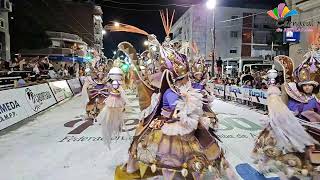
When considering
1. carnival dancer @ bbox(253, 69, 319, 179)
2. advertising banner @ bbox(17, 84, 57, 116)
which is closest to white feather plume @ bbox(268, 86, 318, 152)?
carnival dancer @ bbox(253, 69, 319, 179)

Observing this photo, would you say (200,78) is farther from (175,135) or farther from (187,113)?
(187,113)

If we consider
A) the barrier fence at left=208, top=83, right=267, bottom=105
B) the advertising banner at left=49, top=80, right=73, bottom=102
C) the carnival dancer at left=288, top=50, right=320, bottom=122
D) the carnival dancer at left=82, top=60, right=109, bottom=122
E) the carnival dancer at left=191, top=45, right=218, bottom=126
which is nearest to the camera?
the carnival dancer at left=288, top=50, right=320, bottom=122

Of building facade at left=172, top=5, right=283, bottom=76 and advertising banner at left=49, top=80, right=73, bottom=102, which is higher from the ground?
building facade at left=172, top=5, right=283, bottom=76

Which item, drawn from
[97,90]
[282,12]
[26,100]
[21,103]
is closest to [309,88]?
[97,90]

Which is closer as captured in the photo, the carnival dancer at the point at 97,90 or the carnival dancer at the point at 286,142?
the carnival dancer at the point at 286,142

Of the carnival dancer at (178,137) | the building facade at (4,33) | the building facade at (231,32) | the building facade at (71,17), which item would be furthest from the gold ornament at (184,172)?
the building facade at (71,17)

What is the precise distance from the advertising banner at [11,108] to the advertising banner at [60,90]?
170 inches

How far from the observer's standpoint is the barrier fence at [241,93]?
39.3 ft

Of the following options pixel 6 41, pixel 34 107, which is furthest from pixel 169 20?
pixel 6 41

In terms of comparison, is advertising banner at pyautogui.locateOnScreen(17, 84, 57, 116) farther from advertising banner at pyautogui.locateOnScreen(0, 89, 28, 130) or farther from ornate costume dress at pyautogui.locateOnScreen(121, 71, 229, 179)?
ornate costume dress at pyautogui.locateOnScreen(121, 71, 229, 179)

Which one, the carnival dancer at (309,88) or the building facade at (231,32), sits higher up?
the building facade at (231,32)

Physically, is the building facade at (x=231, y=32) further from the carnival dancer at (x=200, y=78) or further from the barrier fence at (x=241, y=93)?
the carnival dancer at (x=200, y=78)

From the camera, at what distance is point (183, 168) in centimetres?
350

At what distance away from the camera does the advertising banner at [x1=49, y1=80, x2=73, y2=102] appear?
14352 mm
